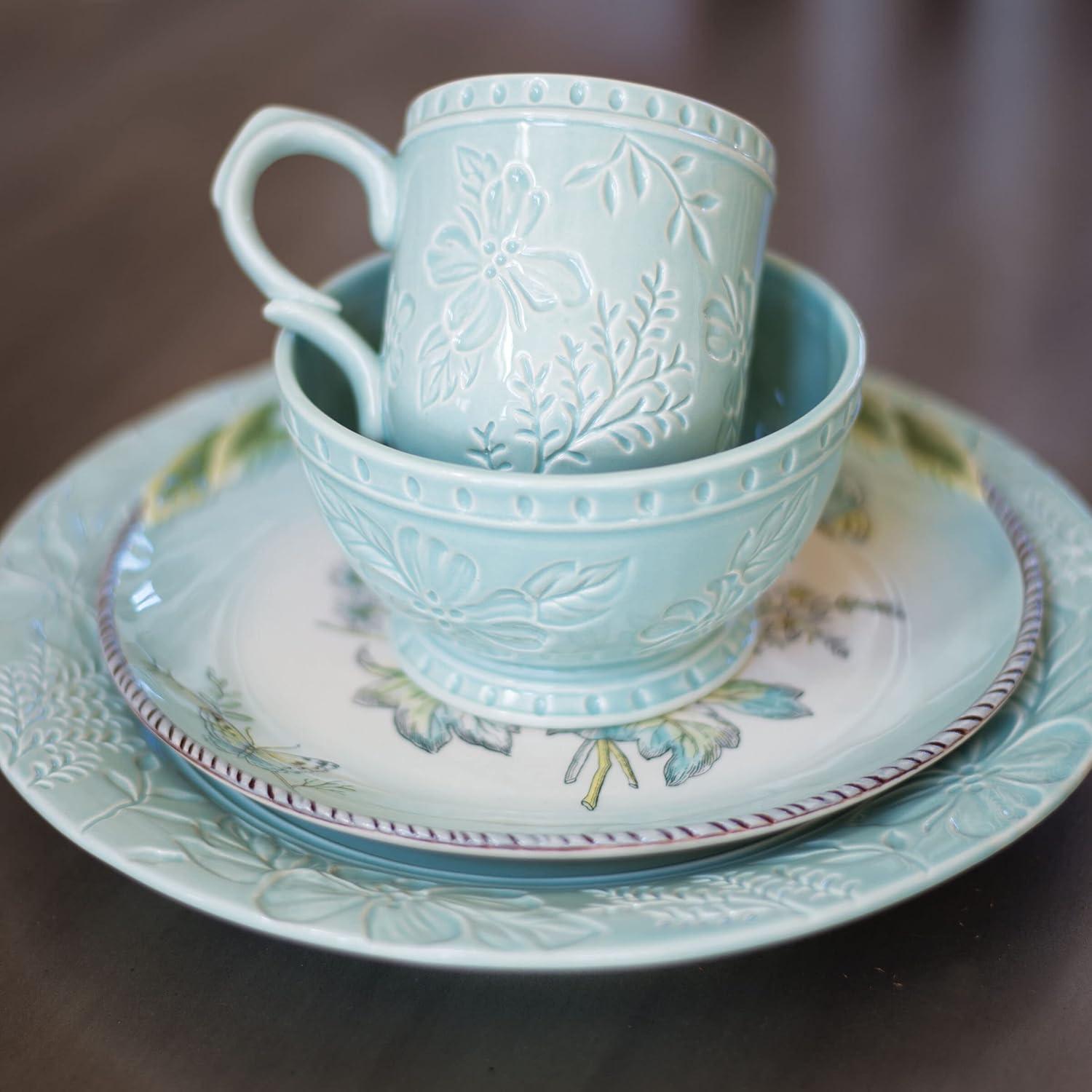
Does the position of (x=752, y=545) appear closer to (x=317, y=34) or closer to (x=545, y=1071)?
(x=545, y=1071)

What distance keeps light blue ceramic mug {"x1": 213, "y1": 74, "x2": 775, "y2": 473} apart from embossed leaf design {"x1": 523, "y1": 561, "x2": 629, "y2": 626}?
0.05 meters

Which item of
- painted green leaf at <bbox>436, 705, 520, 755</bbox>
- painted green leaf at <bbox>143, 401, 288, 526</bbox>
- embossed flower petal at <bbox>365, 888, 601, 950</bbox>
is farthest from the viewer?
painted green leaf at <bbox>143, 401, 288, 526</bbox>

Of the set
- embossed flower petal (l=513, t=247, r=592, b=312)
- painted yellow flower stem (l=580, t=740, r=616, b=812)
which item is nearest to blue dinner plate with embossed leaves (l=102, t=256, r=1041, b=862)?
painted yellow flower stem (l=580, t=740, r=616, b=812)

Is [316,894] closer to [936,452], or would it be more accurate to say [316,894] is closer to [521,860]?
[521,860]

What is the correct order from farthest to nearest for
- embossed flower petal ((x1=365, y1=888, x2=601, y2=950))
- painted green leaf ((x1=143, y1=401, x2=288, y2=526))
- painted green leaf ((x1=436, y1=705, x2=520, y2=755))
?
painted green leaf ((x1=143, y1=401, x2=288, y2=526)), painted green leaf ((x1=436, y1=705, x2=520, y2=755)), embossed flower petal ((x1=365, y1=888, x2=601, y2=950))

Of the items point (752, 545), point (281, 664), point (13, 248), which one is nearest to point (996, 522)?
point (752, 545)

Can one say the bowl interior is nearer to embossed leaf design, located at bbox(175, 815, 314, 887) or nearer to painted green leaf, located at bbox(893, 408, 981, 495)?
painted green leaf, located at bbox(893, 408, 981, 495)

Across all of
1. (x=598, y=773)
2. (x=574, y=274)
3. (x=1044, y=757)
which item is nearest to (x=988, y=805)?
(x=1044, y=757)

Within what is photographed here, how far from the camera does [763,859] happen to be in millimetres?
430

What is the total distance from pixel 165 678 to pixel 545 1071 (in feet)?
0.79

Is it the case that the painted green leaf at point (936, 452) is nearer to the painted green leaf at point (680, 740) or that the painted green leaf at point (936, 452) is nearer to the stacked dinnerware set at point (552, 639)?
the stacked dinnerware set at point (552, 639)

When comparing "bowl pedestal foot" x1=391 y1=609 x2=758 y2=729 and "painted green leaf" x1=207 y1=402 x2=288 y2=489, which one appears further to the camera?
"painted green leaf" x1=207 y1=402 x2=288 y2=489

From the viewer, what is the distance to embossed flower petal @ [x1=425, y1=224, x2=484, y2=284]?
0.48m

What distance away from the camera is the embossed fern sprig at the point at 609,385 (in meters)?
0.47
